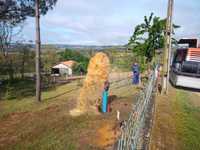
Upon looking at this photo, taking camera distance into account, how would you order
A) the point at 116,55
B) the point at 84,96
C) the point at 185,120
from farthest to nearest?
the point at 116,55, the point at 84,96, the point at 185,120

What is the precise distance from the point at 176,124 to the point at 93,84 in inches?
161

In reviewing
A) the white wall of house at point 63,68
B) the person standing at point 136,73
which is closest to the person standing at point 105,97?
the person standing at point 136,73

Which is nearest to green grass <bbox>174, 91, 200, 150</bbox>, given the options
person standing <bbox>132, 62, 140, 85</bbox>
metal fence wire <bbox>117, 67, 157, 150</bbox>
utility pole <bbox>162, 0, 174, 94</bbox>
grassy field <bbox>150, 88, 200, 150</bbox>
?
grassy field <bbox>150, 88, 200, 150</bbox>

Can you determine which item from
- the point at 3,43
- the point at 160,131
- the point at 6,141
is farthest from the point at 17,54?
the point at 160,131

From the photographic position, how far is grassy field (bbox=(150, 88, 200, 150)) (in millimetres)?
7449

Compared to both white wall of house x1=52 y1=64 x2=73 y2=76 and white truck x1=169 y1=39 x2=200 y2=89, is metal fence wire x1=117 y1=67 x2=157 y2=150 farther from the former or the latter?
white wall of house x1=52 y1=64 x2=73 y2=76

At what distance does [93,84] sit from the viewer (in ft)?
38.5

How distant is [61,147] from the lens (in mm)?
7891

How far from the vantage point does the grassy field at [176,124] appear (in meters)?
7.45

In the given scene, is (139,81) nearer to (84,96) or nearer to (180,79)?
(180,79)

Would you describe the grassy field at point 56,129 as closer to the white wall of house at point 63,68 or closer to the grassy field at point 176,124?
the grassy field at point 176,124

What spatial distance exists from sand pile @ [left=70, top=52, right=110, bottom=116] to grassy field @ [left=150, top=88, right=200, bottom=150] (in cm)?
274

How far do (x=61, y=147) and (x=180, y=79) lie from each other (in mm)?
10643

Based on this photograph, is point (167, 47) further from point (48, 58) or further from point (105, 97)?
point (48, 58)
